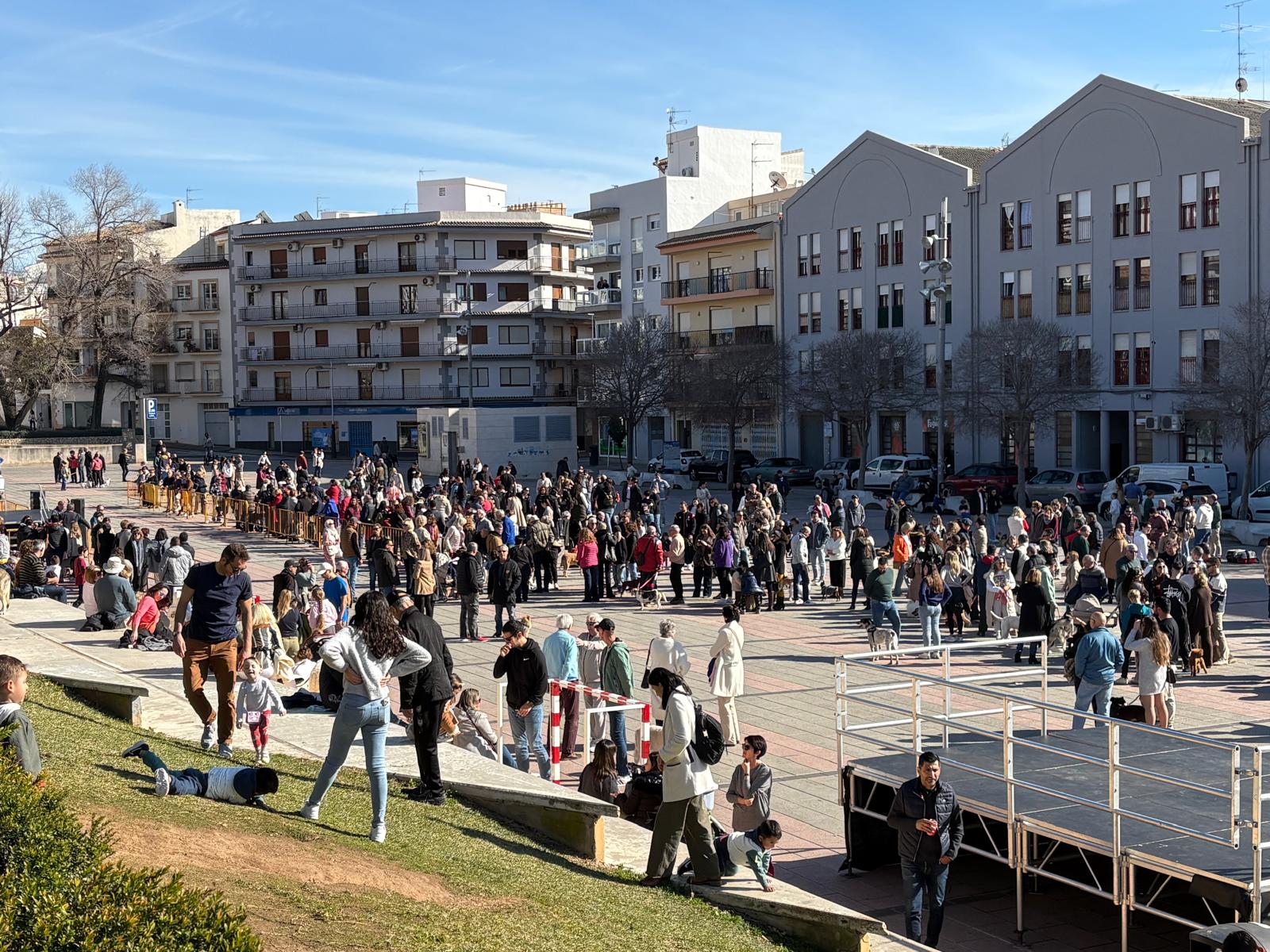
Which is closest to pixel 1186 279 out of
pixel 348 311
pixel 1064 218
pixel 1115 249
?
pixel 1115 249

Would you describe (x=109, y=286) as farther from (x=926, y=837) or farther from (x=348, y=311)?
(x=926, y=837)

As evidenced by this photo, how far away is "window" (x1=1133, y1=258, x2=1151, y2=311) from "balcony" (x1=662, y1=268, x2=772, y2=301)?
19.0 m

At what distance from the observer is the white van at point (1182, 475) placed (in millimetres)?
37344

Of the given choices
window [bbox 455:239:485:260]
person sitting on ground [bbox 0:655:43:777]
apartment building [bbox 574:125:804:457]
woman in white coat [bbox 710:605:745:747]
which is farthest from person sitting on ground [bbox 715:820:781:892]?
window [bbox 455:239:485:260]

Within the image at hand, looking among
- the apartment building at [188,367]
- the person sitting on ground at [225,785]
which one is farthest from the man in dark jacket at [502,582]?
the apartment building at [188,367]

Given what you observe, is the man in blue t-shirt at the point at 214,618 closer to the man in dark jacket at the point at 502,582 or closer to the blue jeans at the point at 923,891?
the blue jeans at the point at 923,891

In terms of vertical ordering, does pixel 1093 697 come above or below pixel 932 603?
below

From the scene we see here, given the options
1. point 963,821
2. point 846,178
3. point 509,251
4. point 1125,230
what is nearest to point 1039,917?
point 963,821

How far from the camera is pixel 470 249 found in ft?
245

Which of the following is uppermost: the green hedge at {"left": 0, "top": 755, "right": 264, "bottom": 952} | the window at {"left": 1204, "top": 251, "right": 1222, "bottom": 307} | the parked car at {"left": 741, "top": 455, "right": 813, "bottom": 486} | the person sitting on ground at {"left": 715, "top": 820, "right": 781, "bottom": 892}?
the window at {"left": 1204, "top": 251, "right": 1222, "bottom": 307}

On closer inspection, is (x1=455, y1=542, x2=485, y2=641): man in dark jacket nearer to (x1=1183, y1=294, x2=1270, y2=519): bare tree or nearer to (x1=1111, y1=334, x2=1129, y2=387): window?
(x1=1183, y1=294, x2=1270, y2=519): bare tree

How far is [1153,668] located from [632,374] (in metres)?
48.6

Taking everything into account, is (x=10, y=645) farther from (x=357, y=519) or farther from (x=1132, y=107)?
(x=1132, y=107)

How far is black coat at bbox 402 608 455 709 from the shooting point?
957 centimetres
